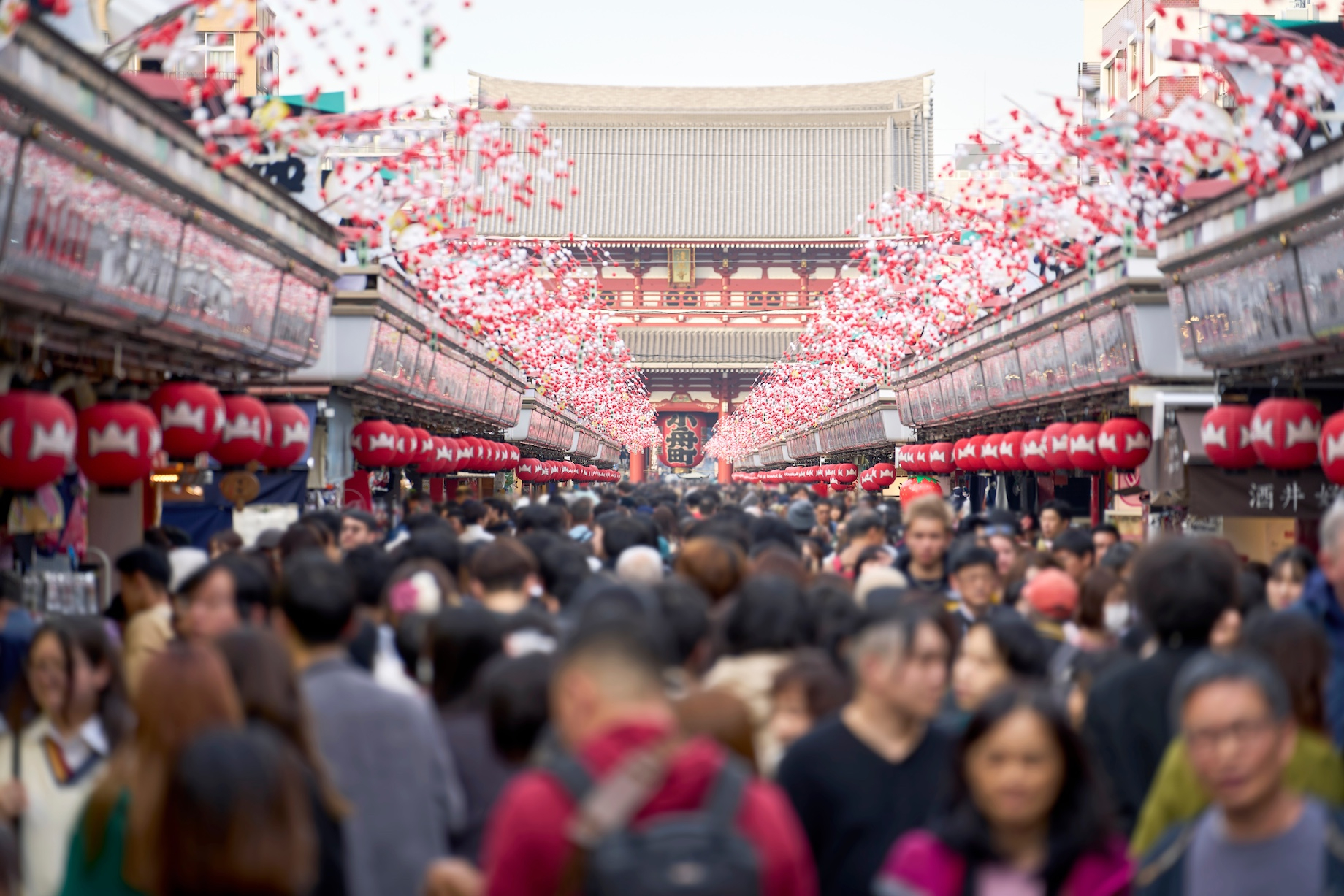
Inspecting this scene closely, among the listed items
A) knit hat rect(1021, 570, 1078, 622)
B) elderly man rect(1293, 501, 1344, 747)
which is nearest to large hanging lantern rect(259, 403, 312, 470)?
knit hat rect(1021, 570, 1078, 622)

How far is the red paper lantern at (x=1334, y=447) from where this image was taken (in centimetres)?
966

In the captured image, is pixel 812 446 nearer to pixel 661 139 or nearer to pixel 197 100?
pixel 661 139

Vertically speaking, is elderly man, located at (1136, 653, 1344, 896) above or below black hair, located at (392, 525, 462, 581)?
below

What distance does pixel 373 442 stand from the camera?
61.5 feet

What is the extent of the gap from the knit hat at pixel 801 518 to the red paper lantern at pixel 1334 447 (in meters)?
6.59

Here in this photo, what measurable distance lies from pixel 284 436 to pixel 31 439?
18.6 feet

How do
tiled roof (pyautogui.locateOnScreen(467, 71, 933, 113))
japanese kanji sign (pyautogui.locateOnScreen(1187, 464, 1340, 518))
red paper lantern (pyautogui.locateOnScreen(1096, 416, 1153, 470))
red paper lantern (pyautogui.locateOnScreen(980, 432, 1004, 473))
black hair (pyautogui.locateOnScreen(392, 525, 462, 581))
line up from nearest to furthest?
black hair (pyautogui.locateOnScreen(392, 525, 462, 581)) < japanese kanji sign (pyautogui.locateOnScreen(1187, 464, 1340, 518)) < red paper lantern (pyautogui.locateOnScreen(1096, 416, 1153, 470)) < red paper lantern (pyautogui.locateOnScreen(980, 432, 1004, 473)) < tiled roof (pyautogui.locateOnScreen(467, 71, 933, 113))

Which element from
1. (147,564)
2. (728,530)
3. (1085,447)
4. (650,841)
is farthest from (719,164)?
(650,841)

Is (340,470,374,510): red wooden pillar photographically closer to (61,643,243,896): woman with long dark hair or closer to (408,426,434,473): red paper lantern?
(408,426,434,473): red paper lantern

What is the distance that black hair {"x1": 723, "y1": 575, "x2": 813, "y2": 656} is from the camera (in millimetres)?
5816

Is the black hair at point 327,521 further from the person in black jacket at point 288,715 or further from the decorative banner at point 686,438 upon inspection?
the decorative banner at point 686,438

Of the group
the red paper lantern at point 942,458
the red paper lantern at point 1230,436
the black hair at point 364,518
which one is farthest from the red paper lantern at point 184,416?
the red paper lantern at point 942,458

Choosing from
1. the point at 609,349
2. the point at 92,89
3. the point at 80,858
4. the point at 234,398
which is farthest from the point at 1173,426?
the point at 609,349

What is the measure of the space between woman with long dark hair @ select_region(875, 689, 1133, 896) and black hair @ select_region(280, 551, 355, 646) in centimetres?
213
